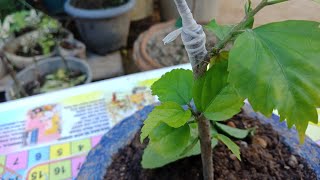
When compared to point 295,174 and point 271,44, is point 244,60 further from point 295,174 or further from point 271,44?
point 295,174

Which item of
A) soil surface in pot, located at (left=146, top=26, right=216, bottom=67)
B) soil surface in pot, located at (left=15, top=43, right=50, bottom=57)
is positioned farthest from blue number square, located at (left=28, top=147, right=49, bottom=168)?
soil surface in pot, located at (left=15, top=43, right=50, bottom=57)

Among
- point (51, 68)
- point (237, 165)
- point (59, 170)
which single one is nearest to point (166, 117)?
point (237, 165)

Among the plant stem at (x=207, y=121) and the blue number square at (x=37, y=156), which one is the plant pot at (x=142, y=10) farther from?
the plant stem at (x=207, y=121)

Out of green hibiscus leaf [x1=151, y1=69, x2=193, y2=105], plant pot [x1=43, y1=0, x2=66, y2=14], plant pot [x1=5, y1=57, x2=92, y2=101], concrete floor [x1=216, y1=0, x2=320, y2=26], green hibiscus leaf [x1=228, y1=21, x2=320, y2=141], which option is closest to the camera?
green hibiscus leaf [x1=228, y1=21, x2=320, y2=141]

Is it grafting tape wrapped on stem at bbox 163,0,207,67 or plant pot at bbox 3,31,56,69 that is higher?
grafting tape wrapped on stem at bbox 163,0,207,67

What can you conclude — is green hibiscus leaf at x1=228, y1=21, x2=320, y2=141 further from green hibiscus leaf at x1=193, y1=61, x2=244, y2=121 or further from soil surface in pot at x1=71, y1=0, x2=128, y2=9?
soil surface in pot at x1=71, y1=0, x2=128, y2=9

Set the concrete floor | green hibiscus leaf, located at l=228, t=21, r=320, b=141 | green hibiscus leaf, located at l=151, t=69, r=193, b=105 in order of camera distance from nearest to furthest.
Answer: green hibiscus leaf, located at l=228, t=21, r=320, b=141, green hibiscus leaf, located at l=151, t=69, r=193, b=105, the concrete floor

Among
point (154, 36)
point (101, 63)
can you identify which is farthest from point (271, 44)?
point (101, 63)

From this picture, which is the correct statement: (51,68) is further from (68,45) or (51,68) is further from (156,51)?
(156,51)

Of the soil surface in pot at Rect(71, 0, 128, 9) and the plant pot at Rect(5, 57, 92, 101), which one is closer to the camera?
the plant pot at Rect(5, 57, 92, 101)
